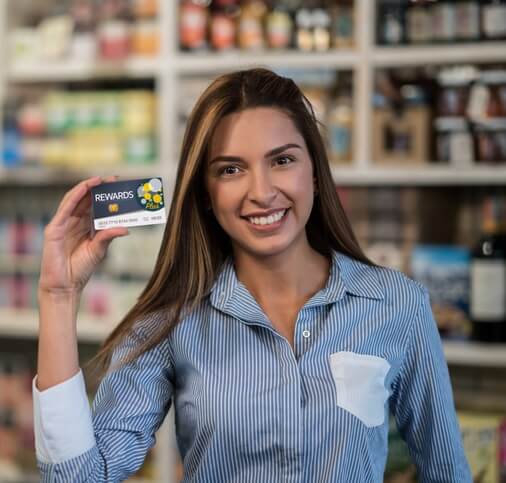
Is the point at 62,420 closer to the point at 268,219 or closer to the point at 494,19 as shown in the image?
the point at 268,219

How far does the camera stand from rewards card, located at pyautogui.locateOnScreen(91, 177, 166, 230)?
147 cm

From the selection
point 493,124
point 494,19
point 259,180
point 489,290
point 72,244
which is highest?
point 494,19

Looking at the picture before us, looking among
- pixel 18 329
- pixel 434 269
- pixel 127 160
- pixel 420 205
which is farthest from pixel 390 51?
pixel 18 329

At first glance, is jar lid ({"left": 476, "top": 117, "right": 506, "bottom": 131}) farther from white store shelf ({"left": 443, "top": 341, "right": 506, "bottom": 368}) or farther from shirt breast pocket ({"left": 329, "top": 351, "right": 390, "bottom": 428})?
shirt breast pocket ({"left": 329, "top": 351, "right": 390, "bottom": 428})

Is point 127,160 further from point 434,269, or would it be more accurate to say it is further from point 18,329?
point 434,269

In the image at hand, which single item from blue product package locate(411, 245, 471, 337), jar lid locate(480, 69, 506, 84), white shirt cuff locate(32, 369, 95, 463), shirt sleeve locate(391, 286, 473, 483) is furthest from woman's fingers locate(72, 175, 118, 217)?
jar lid locate(480, 69, 506, 84)

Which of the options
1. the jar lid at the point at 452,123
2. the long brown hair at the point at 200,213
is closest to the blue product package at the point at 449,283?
the jar lid at the point at 452,123

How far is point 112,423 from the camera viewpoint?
1545 millimetres

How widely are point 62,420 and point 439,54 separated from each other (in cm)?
206

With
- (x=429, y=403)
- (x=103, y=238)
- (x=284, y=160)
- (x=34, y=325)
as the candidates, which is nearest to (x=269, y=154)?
(x=284, y=160)

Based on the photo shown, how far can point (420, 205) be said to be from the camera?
10.5ft

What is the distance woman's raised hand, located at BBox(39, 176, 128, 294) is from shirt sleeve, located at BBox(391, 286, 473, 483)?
22.2 inches

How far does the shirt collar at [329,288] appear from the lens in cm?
161

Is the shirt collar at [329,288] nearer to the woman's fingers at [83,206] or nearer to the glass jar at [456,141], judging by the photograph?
the woman's fingers at [83,206]
